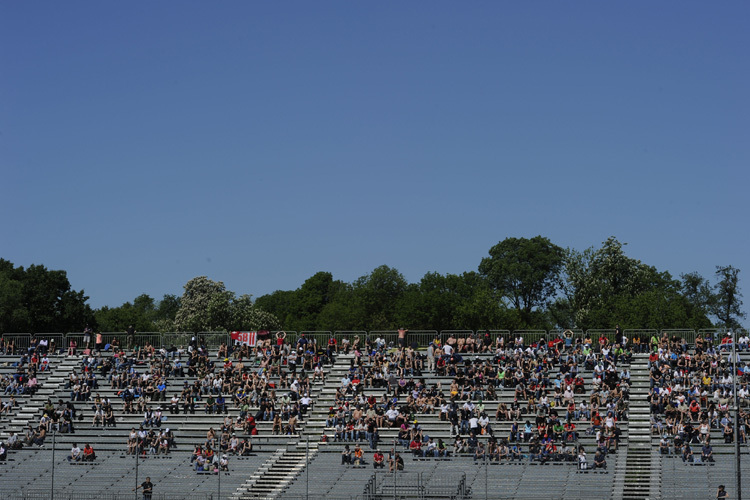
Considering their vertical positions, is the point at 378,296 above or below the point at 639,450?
above

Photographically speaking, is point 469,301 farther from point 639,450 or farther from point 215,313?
point 639,450

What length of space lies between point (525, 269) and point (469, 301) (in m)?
20.2

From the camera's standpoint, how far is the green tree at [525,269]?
118375 millimetres

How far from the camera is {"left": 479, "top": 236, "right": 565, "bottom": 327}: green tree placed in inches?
4660

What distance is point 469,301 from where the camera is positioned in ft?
326

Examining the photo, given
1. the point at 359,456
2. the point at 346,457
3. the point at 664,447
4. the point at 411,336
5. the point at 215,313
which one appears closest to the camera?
the point at 664,447

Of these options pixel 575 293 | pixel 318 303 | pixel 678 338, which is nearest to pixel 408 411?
pixel 678 338

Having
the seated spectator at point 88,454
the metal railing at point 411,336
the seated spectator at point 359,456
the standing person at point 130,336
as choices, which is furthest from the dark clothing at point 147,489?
the standing person at point 130,336

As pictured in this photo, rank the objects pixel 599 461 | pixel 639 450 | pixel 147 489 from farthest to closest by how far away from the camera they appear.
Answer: pixel 639 450 → pixel 599 461 → pixel 147 489

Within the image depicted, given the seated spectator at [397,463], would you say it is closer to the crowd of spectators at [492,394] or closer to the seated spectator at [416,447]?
the seated spectator at [416,447]

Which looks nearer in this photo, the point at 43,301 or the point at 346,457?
the point at 346,457

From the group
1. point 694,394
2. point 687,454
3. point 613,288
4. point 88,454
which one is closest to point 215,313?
point 613,288

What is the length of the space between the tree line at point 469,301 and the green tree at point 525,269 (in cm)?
11

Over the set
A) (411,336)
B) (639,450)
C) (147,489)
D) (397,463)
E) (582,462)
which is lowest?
(147,489)
